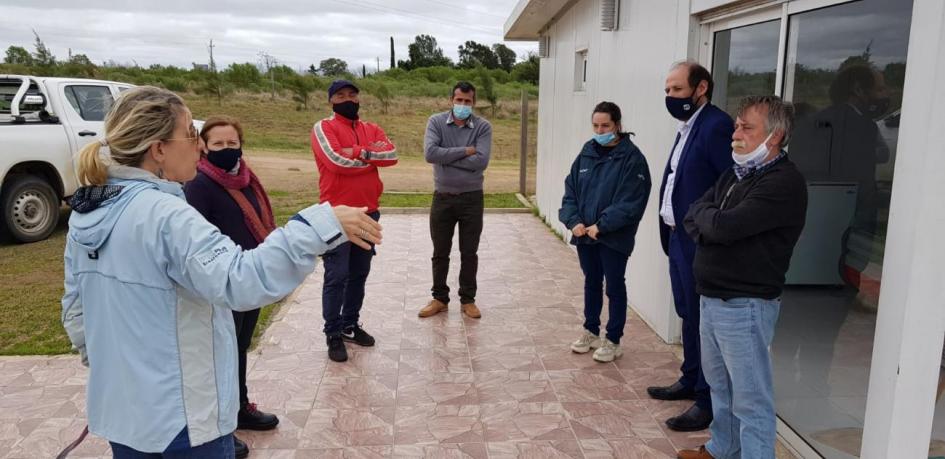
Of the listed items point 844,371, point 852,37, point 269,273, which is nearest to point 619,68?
point 852,37

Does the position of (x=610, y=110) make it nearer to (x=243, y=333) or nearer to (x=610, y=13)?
(x=610, y=13)

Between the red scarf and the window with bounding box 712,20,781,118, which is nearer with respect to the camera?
the red scarf

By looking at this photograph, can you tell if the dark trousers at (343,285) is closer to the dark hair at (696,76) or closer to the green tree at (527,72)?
the dark hair at (696,76)

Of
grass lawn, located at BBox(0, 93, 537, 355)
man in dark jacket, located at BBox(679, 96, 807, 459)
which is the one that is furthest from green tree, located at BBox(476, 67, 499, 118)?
man in dark jacket, located at BBox(679, 96, 807, 459)

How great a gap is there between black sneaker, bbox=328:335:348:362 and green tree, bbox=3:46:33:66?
103ft

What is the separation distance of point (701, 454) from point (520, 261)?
13.8ft

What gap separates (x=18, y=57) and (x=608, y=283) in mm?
33865

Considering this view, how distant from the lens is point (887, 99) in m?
3.22

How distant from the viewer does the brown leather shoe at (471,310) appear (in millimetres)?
5422

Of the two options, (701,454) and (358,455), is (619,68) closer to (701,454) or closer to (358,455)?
(701,454)

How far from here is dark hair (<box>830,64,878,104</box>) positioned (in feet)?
11.1

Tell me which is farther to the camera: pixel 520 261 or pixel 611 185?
pixel 520 261

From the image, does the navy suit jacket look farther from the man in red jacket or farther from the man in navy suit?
the man in red jacket

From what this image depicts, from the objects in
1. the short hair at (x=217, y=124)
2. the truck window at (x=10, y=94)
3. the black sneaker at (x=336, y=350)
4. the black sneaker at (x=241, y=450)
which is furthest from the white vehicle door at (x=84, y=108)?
the black sneaker at (x=241, y=450)
